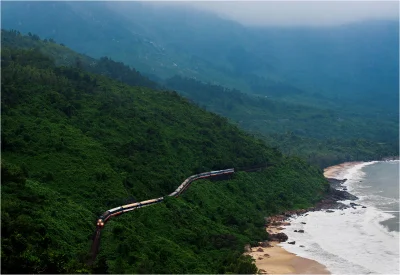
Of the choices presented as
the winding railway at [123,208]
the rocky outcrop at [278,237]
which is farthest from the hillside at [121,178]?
the rocky outcrop at [278,237]

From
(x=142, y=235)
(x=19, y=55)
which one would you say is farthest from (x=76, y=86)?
(x=142, y=235)

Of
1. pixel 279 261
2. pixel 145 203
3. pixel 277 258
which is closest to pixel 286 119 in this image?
pixel 277 258

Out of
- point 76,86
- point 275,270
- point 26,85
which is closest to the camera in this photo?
point 275,270

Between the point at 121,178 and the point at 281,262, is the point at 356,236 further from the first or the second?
the point at 121,178

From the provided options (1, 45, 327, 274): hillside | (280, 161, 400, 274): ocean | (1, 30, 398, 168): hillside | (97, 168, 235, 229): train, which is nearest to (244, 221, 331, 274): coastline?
A: (280, 161, 400, 274): ocean

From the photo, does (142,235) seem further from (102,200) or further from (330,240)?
(330,240)

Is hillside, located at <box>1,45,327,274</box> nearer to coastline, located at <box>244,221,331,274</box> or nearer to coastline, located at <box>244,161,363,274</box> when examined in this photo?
coastline, located at <box>244,161,363,274</box>
